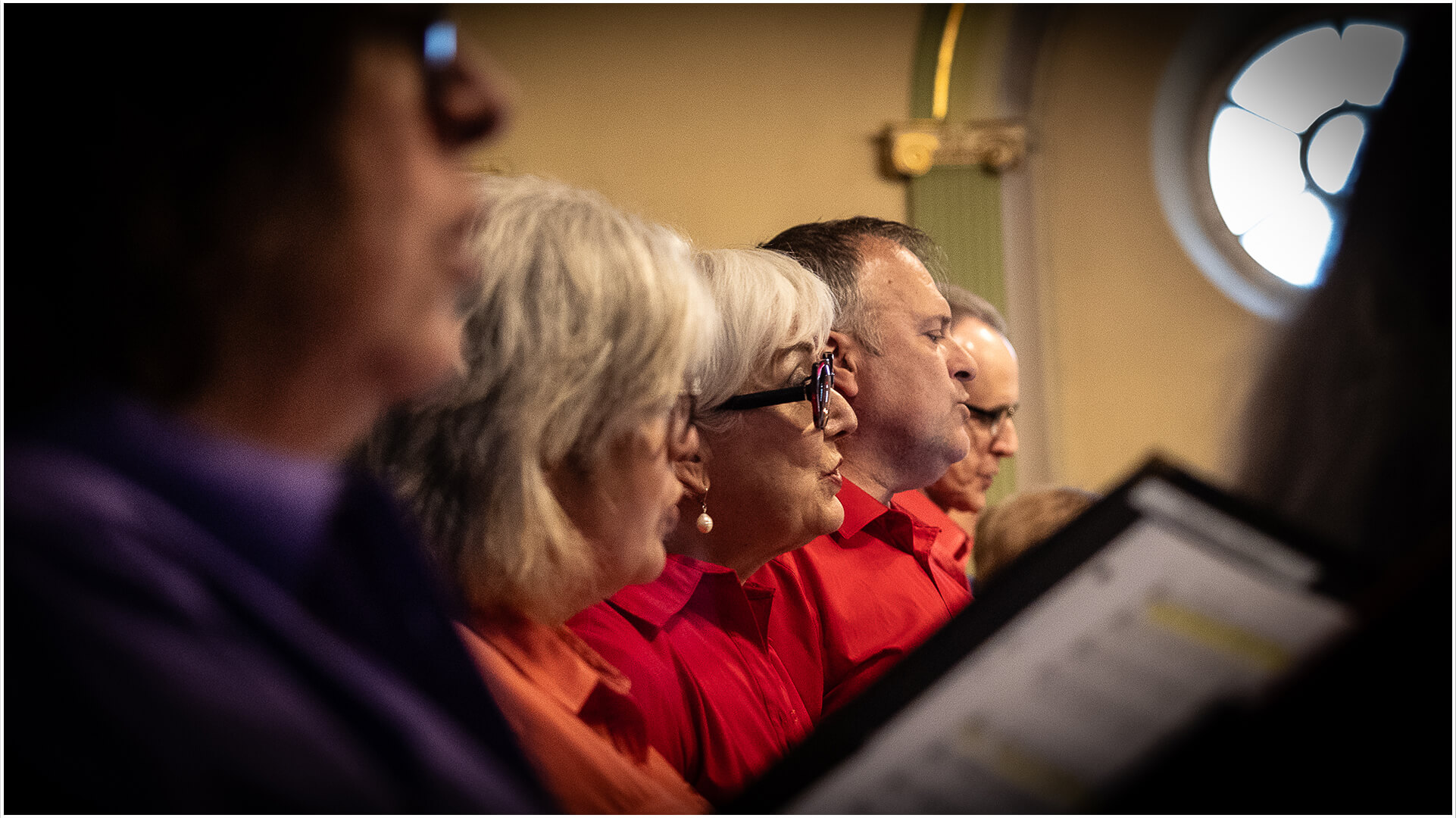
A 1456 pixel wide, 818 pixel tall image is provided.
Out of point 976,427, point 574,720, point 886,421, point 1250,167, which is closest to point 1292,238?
point 1250,167

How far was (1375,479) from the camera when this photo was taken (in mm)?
640

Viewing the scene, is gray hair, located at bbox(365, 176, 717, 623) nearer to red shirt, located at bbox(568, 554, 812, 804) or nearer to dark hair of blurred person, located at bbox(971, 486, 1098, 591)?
red shirt, located at bbox(568, 554, 812, 804)

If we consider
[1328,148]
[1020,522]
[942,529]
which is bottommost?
[942,529]

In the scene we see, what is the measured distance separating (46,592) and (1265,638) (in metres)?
0.69

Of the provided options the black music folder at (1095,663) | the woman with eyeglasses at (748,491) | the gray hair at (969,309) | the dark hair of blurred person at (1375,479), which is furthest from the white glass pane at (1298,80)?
the black music folder at (1095,663)

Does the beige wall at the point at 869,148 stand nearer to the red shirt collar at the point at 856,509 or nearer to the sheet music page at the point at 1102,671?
the red shirt collar at the point at 856,509

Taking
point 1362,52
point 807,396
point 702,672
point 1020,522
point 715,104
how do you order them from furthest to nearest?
point 1362,52 → point 715,104 → point 1020,522 → point 807,396 → point 702,672

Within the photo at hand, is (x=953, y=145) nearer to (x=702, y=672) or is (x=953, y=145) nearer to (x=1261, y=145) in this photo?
(x=1261, y=145)

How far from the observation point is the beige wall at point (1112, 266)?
19.8ft

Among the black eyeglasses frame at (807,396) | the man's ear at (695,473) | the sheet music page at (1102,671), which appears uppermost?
the sheet music page at (1102,671)

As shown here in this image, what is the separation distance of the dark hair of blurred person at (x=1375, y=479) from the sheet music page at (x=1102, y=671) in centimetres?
3

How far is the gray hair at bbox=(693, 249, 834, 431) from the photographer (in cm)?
171

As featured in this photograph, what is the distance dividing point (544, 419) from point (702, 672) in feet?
1.91

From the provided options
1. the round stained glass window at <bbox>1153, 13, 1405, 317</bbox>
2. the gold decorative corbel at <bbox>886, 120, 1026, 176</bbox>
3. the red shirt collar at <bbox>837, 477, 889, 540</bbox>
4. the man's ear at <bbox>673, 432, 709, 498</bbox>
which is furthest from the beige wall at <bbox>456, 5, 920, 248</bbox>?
the man's ear at <bbox>673, 432, 709, 498</bbox>
